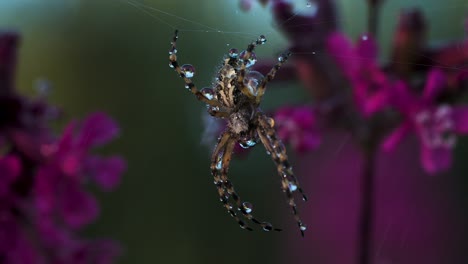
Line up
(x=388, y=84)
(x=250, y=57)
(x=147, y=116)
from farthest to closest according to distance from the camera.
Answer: (x=147, y=116), (x=388, y=84), (x=250, y=57)

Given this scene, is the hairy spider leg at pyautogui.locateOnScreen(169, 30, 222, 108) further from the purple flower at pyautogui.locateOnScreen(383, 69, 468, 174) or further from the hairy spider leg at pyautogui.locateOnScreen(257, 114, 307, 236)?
the purple flower at pyautogui.locateOnScreen(383, 69, 468, 174)

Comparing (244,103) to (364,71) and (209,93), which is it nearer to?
(209,93)

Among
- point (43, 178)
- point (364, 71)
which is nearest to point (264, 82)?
point (364, 71)

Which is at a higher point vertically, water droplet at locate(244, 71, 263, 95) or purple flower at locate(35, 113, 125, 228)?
water droplet at locate(244, 71, 263, 95)

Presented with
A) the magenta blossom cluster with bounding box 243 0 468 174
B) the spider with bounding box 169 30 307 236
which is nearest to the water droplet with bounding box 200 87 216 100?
the spider with bounding box 169 30 307 236

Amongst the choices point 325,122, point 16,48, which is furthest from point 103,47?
point 325,122

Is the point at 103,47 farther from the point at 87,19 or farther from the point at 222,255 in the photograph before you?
the point at 222,255
